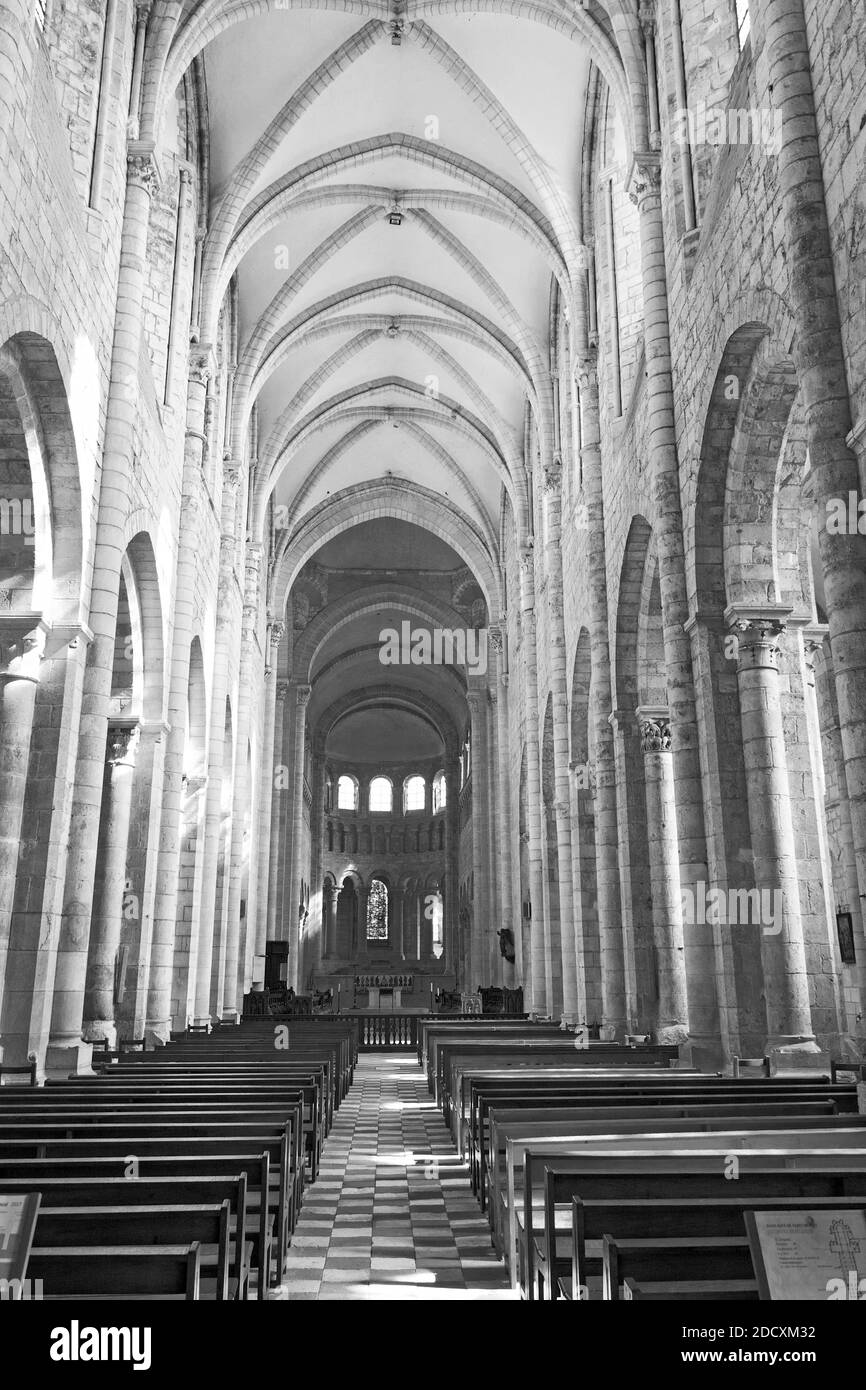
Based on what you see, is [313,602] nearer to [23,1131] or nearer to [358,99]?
[358,99]

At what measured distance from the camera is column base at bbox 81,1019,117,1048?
1289cm

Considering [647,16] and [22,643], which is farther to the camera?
[647,16]

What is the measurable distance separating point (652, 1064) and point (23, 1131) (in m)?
7.24

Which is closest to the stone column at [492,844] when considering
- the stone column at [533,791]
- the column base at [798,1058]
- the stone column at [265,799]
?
the stone column at [533,791]

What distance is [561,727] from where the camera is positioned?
21.1 metres

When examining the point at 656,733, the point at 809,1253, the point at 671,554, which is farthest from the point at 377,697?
the point at 809,1253

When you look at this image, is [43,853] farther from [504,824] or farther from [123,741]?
[504,824]

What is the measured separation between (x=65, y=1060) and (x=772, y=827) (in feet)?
23.6

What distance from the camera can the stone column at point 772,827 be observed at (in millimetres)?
10203

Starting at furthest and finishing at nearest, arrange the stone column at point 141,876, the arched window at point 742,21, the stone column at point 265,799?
the stone column at point 265,799, the stone column at point 141,876, the arched window at point 742,21

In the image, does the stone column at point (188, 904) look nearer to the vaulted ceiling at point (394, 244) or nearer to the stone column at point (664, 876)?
the stone column at point (664, 876)

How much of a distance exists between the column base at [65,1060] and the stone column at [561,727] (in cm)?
993

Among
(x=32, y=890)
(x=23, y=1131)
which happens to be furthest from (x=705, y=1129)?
(x=32, y=890)

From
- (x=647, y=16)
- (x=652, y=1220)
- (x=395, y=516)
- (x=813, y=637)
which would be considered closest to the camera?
(x=652, y=1220)
